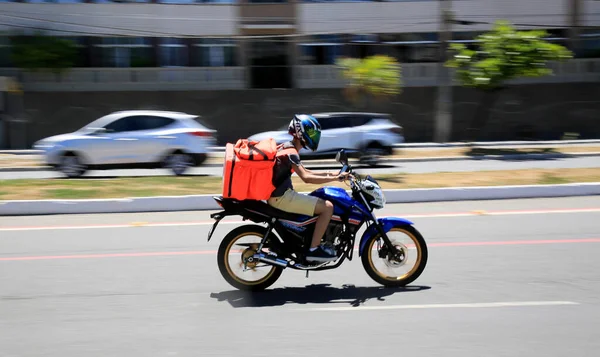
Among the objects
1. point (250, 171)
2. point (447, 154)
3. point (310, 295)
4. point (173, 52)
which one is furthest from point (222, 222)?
point (173, 52)

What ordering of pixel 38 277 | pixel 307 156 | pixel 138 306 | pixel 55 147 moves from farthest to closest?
pixel 307 156, pixel 55 147, pixel 38 277, pixel 138 306

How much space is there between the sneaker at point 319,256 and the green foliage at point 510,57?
2189 cm

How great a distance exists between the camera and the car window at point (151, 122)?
18.3 metres

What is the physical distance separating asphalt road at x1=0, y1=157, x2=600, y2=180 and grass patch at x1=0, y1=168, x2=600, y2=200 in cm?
400

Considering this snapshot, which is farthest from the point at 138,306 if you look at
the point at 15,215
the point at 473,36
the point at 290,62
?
the point at 473,36

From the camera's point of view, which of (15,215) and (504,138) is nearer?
(15,215)

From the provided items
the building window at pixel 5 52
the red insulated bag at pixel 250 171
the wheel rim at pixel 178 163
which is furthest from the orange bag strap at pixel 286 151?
the building window at pixel 5 52

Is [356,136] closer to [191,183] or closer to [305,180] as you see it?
[191,183]

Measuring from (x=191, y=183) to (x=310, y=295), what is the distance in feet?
26.2

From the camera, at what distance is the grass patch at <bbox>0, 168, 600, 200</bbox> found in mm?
13117

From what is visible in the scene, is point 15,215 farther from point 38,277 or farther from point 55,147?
point 55,147

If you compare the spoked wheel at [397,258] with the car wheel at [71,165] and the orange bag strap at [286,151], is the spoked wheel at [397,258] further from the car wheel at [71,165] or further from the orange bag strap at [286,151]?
the car wheel at [71,165]

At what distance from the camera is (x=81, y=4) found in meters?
33.6

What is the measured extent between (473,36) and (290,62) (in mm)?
8995
